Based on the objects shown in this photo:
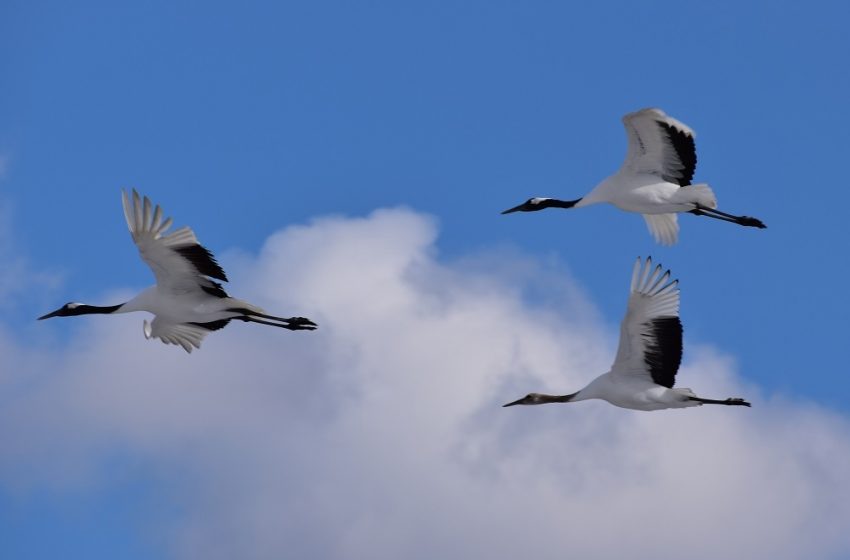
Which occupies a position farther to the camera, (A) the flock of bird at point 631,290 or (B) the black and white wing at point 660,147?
(B) the black and white wing at point 660,147

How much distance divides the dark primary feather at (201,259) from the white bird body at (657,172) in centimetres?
566

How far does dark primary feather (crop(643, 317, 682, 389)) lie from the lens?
73.8 ft

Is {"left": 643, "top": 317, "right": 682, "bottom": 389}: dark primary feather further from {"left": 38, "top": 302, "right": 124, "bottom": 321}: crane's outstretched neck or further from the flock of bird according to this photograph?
{"left": 38, "top": 302, "right": 124, "bottom": 321}: crane's outstretched neck

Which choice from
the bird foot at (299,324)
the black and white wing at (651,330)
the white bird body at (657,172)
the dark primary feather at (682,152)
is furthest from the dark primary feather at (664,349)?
the bird foot at (299,324)

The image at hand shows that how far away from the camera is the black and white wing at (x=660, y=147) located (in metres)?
23.6

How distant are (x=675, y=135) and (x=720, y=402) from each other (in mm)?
3639

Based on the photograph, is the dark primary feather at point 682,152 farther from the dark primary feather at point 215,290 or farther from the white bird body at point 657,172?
the dark primary feather at point 215,290

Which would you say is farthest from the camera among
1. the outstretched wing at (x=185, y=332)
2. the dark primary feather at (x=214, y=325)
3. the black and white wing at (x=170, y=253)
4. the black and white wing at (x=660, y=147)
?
the dark primary feather at (x=214, y=325)

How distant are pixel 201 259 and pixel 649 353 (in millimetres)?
5694

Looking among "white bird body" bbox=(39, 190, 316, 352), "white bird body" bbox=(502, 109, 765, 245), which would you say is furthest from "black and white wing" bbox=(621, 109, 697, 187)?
"white bird body" bbox=(39, 190, 316, 352)

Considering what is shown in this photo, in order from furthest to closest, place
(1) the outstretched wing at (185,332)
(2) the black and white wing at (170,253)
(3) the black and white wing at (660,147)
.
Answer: (1) the outstretched wing at (185,332) → (3) the black and white wing at (660,147) → (2) the black and white wing at (170,253)

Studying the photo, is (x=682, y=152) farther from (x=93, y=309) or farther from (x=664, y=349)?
(x=93, y=309)

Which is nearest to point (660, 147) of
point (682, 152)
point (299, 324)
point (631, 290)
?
point (682, 152)

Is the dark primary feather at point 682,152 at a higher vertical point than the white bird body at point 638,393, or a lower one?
higher
